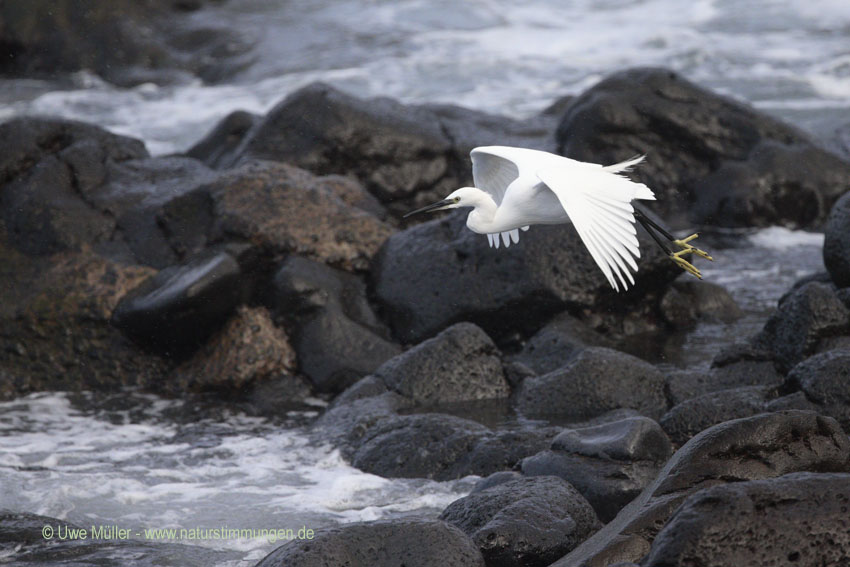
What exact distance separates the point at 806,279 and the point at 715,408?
261cm

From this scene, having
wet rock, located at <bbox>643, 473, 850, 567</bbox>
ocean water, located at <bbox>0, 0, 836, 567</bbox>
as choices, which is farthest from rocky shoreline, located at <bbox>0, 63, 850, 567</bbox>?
Result: ocean water, located at <bbox>0, 0, 836, 567</bbox>

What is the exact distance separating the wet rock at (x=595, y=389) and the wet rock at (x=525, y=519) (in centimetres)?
163

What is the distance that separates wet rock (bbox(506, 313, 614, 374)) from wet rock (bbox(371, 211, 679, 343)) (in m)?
0.22

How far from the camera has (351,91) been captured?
18516 millimetres

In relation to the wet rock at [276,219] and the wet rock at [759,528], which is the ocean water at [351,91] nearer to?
the wet rock at [276,219]

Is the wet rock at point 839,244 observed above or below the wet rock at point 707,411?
above

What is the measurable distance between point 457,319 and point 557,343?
3.08ft

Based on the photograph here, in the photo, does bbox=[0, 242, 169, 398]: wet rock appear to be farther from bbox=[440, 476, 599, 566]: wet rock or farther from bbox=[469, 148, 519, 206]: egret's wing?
bbox=[440, 476, 599, 566]: wet rock

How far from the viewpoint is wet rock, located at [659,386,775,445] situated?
609 centimetres

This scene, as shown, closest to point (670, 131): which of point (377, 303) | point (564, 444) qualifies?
point (377, 303)

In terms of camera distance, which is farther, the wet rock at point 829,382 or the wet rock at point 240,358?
the wet rock at point 240,358

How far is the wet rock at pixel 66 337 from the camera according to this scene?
8188 millimetres

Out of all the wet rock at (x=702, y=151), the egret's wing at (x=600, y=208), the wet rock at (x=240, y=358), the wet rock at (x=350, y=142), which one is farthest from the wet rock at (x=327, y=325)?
the wet rock at (x=702, y=151)

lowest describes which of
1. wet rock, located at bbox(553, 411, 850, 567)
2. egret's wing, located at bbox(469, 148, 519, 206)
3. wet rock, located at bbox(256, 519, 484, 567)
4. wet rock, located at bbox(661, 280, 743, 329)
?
wet rock, located at bbox(661, 280, 743, 329)
